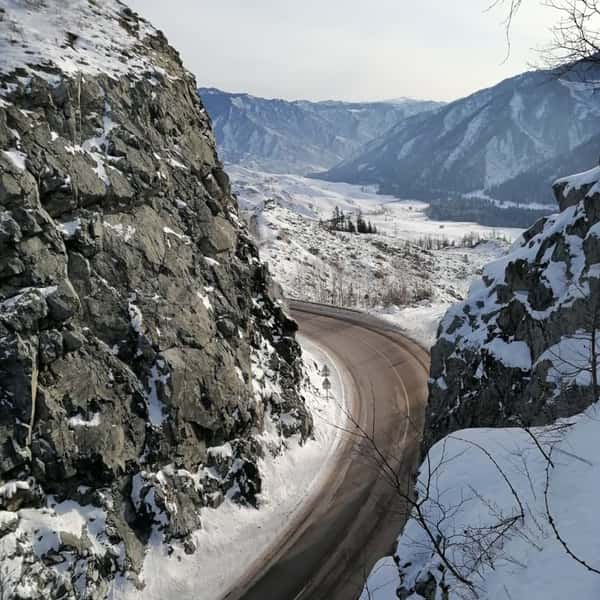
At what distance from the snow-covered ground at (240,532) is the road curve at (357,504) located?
A: 42 centimetres

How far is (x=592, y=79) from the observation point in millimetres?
6246

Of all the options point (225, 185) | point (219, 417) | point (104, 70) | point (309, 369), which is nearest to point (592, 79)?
point (219, 417)

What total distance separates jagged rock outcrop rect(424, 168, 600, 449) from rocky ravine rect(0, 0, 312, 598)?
7240mm

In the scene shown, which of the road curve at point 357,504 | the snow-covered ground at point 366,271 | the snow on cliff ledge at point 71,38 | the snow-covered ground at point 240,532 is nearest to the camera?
the snow-covered ground at point 240,532

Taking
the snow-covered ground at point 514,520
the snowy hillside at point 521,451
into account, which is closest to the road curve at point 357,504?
the snow-covered ground at point 514,520

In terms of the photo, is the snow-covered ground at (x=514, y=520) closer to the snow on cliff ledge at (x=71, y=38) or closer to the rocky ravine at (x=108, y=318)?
the rocky ravine at (x=108, y=318)

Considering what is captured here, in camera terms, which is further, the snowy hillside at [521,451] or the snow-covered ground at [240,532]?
the snow-covered ground at [240,532]

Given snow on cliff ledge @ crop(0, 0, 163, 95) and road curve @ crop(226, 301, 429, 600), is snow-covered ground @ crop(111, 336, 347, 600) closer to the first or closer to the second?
road curve @ crop(226, 301, 429, 600)

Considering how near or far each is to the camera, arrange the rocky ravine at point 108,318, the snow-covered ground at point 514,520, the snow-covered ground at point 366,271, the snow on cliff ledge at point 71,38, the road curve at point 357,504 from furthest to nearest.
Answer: the snow-covered ground at point 366,271, the snow on cliff ledge at point 71,38, the road curve at point 357,504, the rocky ravine at point 108,318, the snow-covered ground at point 514,520

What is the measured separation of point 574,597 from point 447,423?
13.8 m

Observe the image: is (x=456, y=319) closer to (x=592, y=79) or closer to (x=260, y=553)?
(x=260, y=553)

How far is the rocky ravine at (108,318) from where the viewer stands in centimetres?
1240

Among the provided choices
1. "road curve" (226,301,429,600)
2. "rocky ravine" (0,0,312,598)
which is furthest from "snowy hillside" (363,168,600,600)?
"rocky ravine" (0,0,312,598)

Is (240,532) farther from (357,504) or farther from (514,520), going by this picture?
(514,520)
